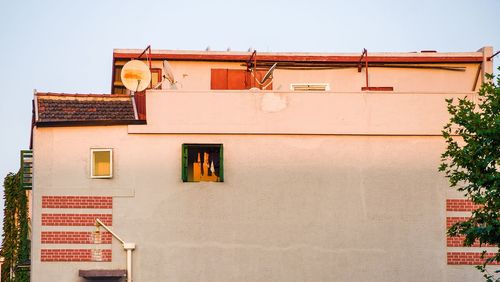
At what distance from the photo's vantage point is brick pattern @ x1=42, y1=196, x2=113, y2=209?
96.1 ft

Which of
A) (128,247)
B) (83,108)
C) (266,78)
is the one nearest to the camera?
(128,247)

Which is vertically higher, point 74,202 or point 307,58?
point 307,58

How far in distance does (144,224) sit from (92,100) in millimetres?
4094

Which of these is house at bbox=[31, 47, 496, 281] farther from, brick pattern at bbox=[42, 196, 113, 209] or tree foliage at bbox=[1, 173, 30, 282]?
tree foliage at bbox=[1, 173, 30, 282]

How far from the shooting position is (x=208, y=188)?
29.8m

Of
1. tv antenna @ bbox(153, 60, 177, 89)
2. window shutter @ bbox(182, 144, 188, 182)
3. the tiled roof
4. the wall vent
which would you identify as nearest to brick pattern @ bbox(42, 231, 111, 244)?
window shutter @ bbox(182, 144, 188, 182)

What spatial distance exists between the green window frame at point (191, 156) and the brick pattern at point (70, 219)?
2.47 metres

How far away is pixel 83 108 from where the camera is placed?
30.6 metres

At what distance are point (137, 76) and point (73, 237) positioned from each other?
15.8 ft

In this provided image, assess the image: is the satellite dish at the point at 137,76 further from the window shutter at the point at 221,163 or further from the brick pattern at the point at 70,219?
the brick pattern at the point at 70,219

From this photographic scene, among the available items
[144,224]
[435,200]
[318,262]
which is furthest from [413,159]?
[144,224]

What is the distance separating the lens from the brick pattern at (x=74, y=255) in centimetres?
2912

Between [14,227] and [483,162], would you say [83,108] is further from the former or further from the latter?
[483,162]

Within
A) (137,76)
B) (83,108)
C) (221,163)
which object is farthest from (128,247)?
(137,76)
